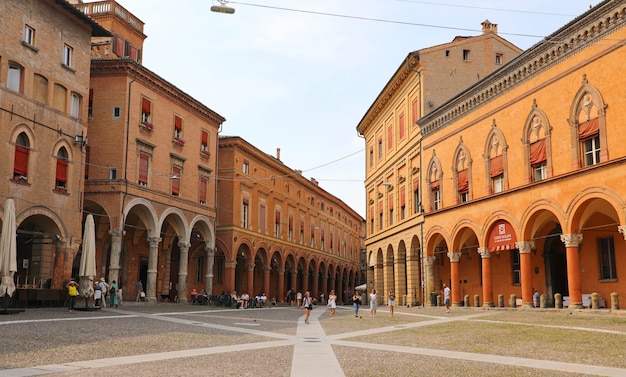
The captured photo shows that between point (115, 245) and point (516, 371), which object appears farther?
point (115, 245)

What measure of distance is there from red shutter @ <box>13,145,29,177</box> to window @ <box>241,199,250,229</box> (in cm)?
2302

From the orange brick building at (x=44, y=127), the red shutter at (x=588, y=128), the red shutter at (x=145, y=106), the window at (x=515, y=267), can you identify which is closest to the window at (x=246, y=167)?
the red shutter at (x=145, y=106)

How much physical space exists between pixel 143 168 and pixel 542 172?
2268 centimetres

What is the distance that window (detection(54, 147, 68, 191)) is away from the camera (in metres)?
30.1

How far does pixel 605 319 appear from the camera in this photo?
2005 centimetres

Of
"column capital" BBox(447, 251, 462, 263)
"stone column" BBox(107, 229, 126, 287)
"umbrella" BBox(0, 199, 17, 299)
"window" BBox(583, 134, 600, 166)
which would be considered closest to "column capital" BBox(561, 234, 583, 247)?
"window" BBox(583, 134, 600, 166)

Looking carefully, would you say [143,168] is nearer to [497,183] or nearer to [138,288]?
[138,288]

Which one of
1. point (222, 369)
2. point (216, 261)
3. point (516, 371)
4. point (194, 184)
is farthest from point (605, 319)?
point (216, 261)

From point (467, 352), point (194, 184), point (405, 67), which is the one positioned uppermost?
point (405, 67)

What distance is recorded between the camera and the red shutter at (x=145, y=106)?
122 ft

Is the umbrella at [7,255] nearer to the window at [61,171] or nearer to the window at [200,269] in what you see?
the window at [61,171]

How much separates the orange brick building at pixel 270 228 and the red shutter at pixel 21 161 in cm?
2118

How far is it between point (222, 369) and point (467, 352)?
18.2ft

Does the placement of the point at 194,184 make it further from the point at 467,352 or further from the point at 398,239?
the point at 467,352
